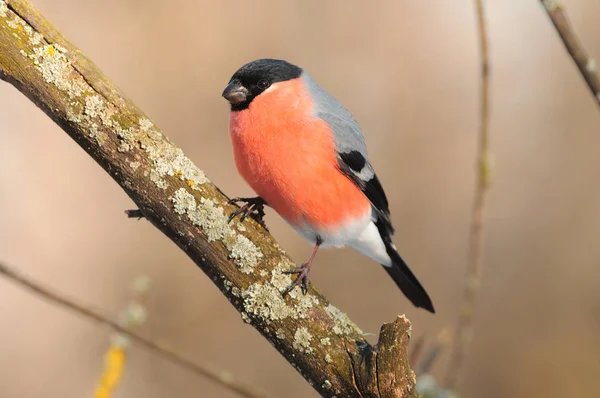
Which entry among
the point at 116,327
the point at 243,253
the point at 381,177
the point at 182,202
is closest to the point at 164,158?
the point at 182,202

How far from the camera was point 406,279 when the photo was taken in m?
3.54

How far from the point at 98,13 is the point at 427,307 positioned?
3.25 m

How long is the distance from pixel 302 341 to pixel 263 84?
1213 mm

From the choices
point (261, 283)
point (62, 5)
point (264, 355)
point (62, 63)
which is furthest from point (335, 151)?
point (62, 5)

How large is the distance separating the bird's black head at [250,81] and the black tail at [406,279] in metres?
0.97

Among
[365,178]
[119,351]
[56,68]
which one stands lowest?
[119,351]

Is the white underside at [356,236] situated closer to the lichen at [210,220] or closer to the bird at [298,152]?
the bird at [298,152]

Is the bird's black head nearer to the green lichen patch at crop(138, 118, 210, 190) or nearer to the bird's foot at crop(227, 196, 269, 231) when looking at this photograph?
the bird's foot at crop(227, 196, 269, 231)

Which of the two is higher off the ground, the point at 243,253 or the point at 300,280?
the point at 243,253

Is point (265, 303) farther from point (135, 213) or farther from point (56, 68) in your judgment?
point (56, 68)

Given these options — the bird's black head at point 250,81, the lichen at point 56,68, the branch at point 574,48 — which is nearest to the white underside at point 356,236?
the bird's black head at point 250,81

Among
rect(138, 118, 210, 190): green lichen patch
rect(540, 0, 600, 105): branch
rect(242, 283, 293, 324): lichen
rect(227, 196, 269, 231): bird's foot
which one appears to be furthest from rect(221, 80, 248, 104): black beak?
rect(540, 0, 600, 105): branch

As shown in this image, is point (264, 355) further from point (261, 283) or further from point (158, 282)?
point (261, 283)

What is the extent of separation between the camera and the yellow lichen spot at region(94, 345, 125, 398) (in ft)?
5.08
